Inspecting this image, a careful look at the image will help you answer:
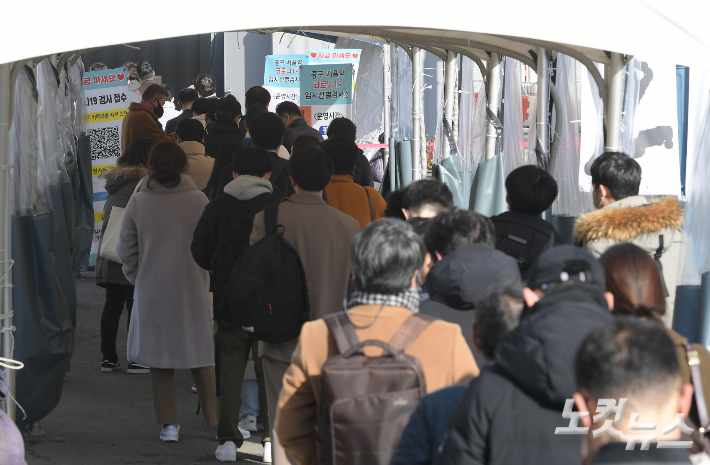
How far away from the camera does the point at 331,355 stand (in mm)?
2357

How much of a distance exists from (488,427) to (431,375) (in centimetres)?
58

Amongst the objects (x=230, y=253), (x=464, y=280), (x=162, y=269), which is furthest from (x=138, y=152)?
(x=464, y=280)

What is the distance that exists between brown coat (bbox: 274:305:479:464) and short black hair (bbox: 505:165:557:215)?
1.56 metres

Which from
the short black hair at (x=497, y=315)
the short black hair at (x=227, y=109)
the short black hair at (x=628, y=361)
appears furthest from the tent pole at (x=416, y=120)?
the short black hair at (x=628, y=361)

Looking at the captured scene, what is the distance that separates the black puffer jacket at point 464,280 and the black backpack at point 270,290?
1096 mm

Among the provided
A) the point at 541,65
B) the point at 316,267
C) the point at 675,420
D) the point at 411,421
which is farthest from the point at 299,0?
the point at 541,65

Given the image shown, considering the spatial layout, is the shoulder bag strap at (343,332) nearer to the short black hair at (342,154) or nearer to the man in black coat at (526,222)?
the man in black coat at (526,222)

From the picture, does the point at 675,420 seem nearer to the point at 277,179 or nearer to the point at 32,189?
the point at 32,189

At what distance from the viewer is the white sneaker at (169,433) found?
479cm

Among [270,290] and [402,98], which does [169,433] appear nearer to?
[270,290]

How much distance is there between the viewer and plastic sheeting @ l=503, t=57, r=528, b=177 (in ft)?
22.2

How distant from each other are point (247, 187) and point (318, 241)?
0.64m

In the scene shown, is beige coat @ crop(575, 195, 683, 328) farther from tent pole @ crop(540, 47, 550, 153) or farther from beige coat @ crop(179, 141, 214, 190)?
beige coat @ crop(179, 141, 214, 190)

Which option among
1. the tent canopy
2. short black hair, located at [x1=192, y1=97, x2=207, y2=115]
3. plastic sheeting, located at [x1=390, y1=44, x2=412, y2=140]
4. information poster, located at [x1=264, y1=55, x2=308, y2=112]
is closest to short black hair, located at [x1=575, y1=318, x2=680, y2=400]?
the tent canopy
